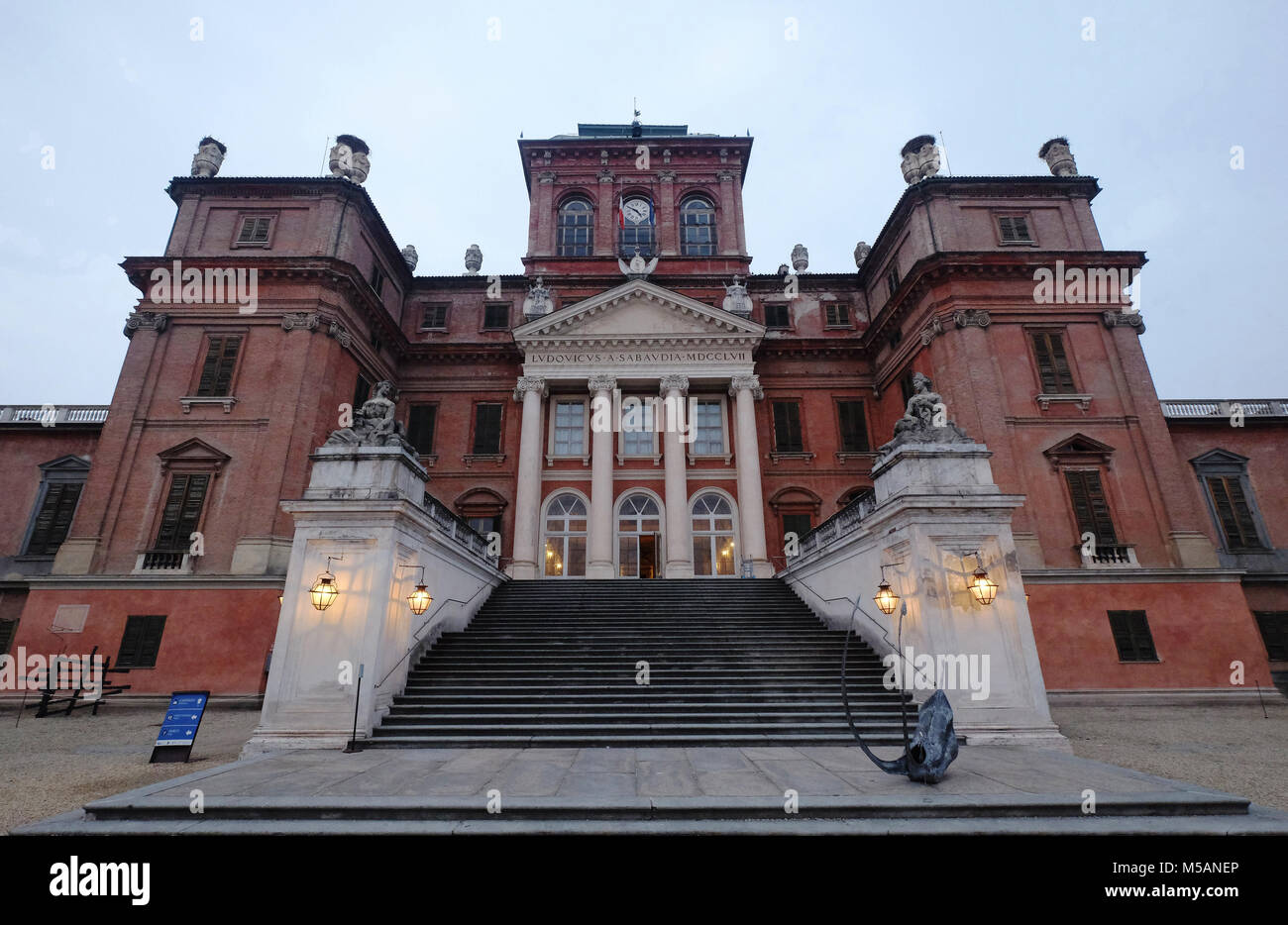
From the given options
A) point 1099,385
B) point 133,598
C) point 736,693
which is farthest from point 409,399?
point 1099,385

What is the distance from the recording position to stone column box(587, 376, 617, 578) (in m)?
22.2

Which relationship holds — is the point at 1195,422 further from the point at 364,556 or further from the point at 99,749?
the point at 99,749

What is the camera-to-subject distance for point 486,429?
25594mm

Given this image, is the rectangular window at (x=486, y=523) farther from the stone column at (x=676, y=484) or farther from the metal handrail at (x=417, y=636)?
the metal handrail at (x=417, y=636)

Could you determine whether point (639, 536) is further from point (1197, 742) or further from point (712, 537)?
point (1197, 742)

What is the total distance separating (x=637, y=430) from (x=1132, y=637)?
18.5 m
